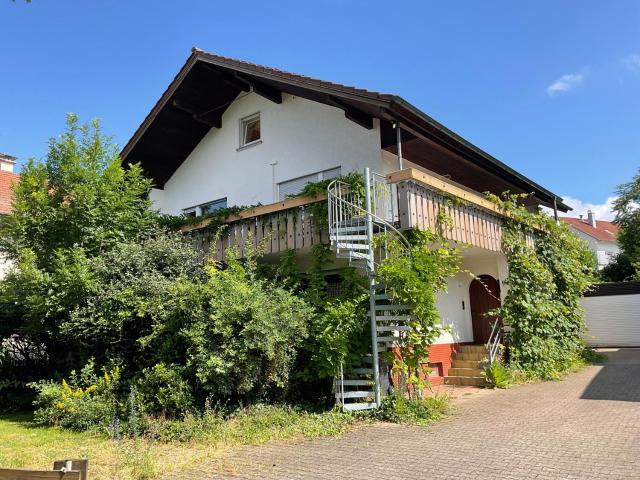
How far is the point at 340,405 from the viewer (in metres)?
8.54

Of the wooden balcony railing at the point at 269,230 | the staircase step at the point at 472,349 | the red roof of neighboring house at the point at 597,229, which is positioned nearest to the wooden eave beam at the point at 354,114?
the wooden balcony railing at the point at 269,230

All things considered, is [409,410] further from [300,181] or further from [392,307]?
[300,181]

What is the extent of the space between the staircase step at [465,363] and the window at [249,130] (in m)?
8.40

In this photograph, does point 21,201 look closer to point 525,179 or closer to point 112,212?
point 112,212

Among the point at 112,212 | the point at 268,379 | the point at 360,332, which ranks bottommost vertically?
the point at 268,379

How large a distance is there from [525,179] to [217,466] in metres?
12.6

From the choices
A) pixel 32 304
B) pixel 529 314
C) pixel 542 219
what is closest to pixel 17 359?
pixel 32 304

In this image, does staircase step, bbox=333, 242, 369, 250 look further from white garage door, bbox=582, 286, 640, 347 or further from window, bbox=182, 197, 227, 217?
white garage door, bbox=582, 286, 640, 347

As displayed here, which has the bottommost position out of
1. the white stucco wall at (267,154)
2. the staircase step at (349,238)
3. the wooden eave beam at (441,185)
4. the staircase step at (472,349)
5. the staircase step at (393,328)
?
the staircase step at (472,349)

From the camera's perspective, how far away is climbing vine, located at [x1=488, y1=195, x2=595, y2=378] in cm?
1222

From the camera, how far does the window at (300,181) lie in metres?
12.9

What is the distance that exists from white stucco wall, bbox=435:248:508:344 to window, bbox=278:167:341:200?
3.87 m

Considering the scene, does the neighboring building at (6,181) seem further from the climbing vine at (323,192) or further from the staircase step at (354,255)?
the staircase step at (354,255)

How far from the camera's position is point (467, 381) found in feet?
38.2
